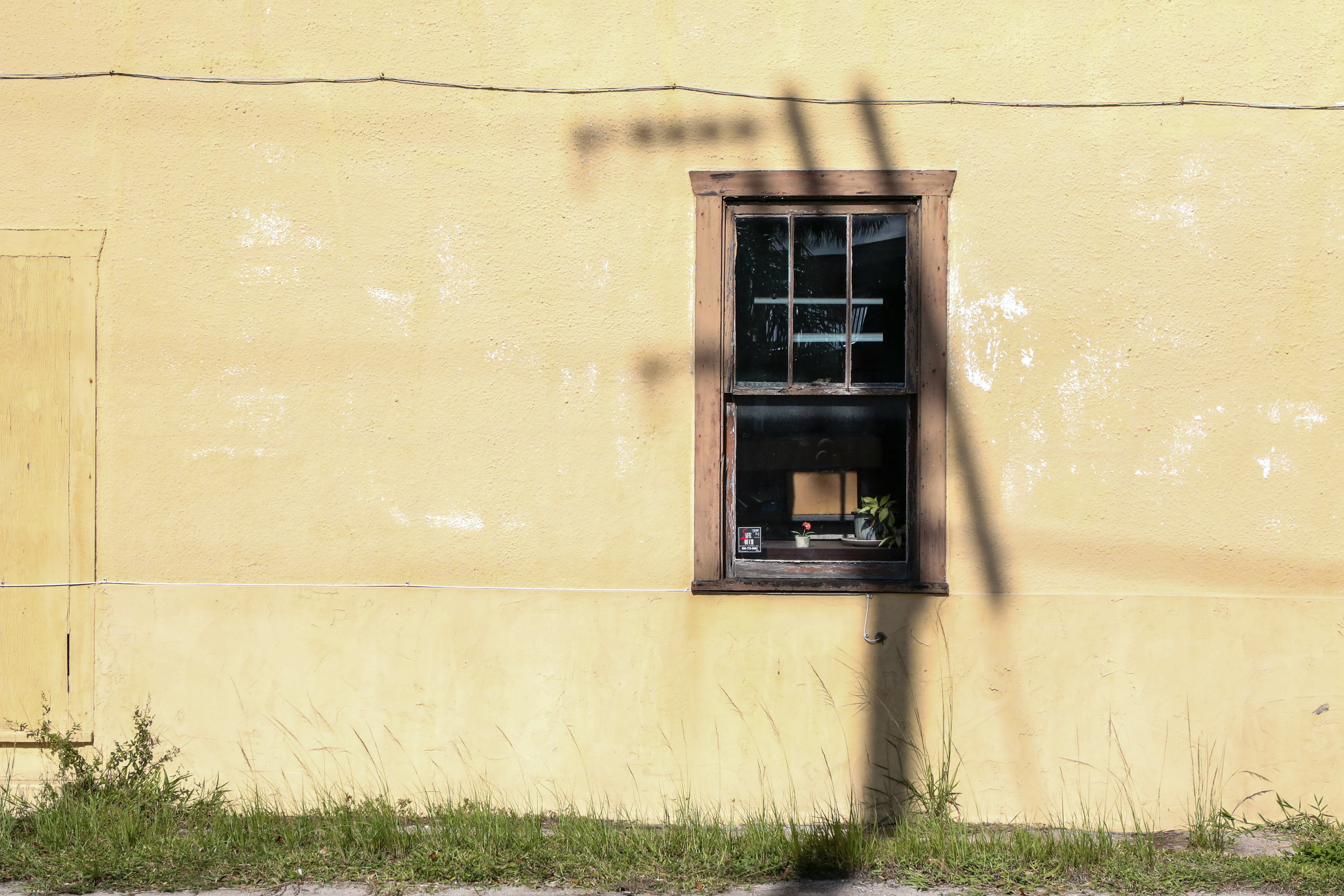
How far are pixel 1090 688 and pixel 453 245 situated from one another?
11.2ft

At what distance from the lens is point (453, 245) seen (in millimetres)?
4473

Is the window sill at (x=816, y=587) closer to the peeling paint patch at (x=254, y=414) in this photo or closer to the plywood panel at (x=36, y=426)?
the peeling paint patch at (x=254, y=414)

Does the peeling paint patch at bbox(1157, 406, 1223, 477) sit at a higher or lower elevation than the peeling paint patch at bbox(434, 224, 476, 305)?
lower

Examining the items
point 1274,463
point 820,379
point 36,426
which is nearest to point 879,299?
point 820,379

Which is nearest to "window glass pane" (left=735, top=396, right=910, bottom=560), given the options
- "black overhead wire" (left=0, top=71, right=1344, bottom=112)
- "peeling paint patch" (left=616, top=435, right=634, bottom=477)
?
"peeling paint patch" (left=616, top=435, right=634, bottom=477)

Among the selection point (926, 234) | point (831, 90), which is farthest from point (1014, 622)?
point (831, 90)

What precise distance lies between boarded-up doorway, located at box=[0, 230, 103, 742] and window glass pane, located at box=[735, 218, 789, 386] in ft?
9.57

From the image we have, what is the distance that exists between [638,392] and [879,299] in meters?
1.18

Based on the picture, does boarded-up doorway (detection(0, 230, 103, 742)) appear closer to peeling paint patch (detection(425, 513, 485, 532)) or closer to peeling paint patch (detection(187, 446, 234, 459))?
peeling paint patch (detection(187, 446, 234, 459))

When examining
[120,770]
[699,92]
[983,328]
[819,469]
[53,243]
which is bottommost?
[120,770]

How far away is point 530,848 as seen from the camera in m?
4.01

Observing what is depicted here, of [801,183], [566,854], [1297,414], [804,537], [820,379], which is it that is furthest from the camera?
[804,537]

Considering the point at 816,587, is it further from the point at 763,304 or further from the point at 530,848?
the point at 530,848

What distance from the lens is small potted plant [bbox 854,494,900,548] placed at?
15.1 ft
